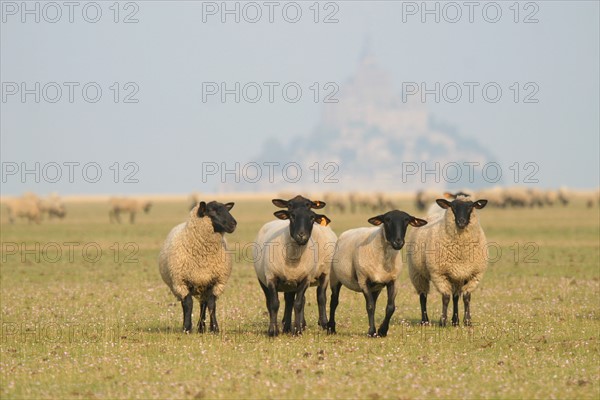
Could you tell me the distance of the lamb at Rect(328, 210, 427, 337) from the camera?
49.0 feet

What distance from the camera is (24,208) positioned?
69.6 meters

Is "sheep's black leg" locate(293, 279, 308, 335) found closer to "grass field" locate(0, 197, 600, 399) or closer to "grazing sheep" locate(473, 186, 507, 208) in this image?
"grass field" locate(0, 197, 600, 399)

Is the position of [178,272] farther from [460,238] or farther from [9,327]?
[460,238]

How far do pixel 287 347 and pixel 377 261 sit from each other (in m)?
2.53

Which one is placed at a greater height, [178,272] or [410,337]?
[178,272]

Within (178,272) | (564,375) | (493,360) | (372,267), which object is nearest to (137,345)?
(178,272)

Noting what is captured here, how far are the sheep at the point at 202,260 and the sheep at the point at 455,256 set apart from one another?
4.02 meters

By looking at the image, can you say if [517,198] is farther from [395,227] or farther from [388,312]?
[388,312]

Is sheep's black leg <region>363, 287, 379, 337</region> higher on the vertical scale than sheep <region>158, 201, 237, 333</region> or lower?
lower

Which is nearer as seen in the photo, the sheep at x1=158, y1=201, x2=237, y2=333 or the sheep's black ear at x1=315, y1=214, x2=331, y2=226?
the sheep's black ear at x1=315, y1=214, x2=331, y2=226

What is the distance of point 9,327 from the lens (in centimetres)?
1706

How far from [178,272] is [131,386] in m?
5.04

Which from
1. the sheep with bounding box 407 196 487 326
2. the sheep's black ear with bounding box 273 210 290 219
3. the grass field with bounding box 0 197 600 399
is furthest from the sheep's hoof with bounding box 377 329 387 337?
the sheep's black ear with bounding box 273 210 290 219

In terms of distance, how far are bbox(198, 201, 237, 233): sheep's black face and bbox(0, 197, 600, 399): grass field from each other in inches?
73.6
